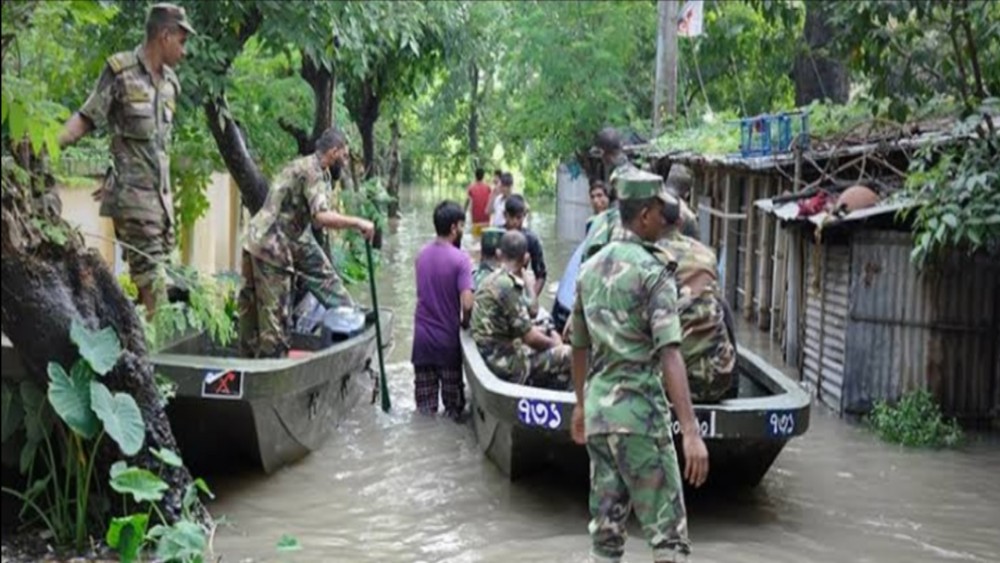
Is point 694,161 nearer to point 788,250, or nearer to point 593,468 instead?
point 788,250

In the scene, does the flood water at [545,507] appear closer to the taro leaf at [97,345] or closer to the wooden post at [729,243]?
the taro leaf at [97,345]

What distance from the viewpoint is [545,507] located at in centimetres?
833

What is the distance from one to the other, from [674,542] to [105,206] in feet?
12.6

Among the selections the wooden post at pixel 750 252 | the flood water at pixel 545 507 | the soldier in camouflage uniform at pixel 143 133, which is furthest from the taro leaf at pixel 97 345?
the wooden post at pixel 750 252

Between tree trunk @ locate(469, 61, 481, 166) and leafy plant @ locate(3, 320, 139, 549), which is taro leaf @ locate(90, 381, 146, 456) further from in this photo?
tree trunk @ locate(469, 61, 481, 166)

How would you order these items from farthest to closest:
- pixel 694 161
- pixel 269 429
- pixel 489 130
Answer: pixel 489 130 → pixel 694 161 → pixel 269 429

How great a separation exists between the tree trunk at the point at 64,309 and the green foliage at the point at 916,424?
19.7 feet

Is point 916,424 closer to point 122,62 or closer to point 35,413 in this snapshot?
point 122,62

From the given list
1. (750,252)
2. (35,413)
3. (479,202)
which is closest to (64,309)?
(35,413)

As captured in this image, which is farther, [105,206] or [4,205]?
[105,206]

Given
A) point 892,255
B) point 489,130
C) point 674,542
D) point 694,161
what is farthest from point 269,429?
point 489,130

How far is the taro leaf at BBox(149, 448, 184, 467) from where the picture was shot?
19.2 ft

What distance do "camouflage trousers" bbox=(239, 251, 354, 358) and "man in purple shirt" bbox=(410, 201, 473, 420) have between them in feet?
4.77

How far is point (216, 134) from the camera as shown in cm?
1128
